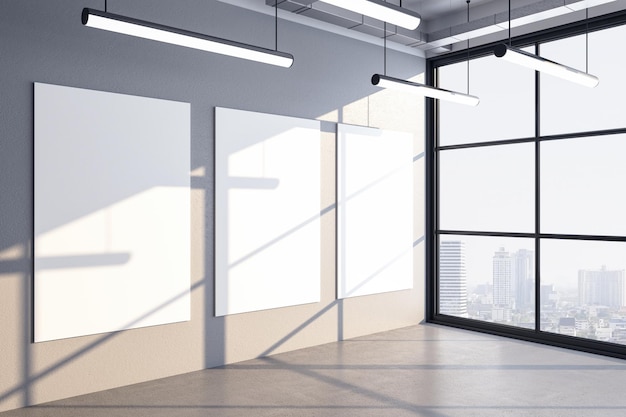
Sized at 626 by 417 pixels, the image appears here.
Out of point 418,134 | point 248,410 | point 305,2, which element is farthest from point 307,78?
point 248,410

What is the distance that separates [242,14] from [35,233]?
290 cm

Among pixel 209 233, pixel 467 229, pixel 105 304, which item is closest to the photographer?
pixel 105 304

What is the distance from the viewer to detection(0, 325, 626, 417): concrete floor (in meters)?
4.46

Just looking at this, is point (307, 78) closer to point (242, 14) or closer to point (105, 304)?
point (242, 14)

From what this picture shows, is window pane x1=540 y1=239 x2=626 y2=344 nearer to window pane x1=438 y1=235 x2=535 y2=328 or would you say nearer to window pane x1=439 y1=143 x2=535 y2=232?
window pane x1=438 y1=235 x2=535 y2=328

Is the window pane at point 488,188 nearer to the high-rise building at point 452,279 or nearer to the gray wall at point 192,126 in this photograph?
the high-rise building at point 452,279

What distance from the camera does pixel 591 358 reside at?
19.7 feet

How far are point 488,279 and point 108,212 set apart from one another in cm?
464

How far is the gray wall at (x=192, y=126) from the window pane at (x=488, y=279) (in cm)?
40

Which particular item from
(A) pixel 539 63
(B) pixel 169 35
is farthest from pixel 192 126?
(A) pixel 539 63

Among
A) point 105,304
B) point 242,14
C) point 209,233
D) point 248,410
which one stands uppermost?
point 242,14

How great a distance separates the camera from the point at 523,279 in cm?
693

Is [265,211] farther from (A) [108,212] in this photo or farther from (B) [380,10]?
(B) [380,10]

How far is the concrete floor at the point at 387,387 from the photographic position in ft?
14.6
